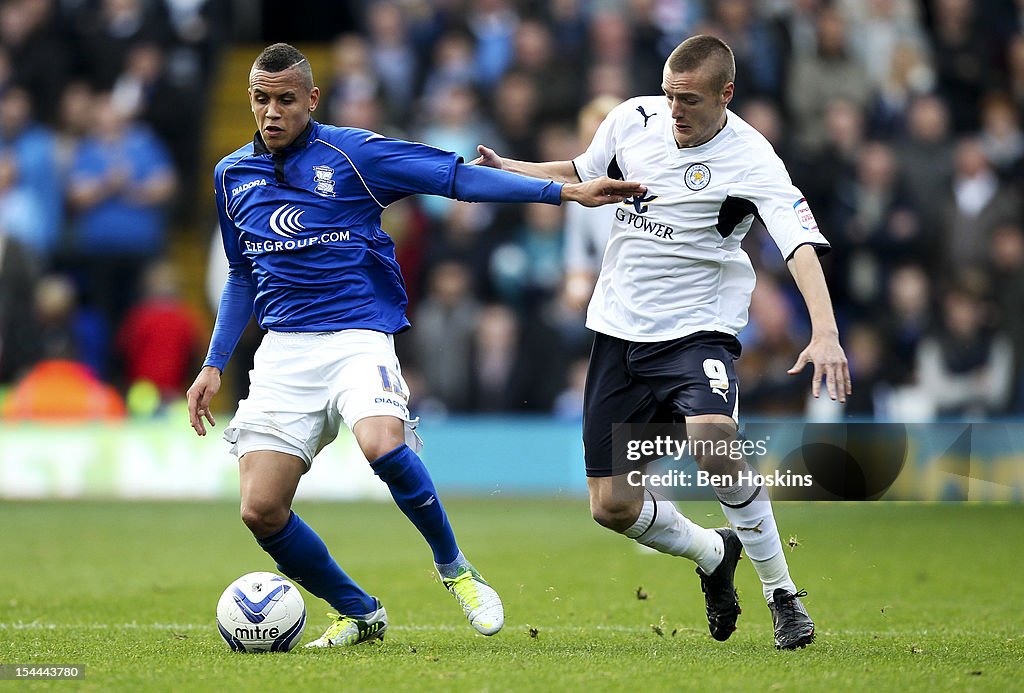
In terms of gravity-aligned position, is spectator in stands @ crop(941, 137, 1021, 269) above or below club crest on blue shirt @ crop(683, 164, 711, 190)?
below

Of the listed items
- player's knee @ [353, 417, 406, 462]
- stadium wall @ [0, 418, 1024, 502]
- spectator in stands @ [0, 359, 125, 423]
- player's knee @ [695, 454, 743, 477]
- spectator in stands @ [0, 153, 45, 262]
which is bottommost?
stadium wall @ [0, 418, 1024, 502]

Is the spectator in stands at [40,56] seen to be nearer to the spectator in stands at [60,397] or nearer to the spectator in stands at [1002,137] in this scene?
the spectator in stands at [60,397]

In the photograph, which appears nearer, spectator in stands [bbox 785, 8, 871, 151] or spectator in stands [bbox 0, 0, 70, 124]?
spectator in stands [bbox 785, 8, 871, 151]

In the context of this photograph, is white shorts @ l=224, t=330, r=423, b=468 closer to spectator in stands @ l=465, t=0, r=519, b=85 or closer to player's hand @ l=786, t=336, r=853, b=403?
player's hand @ l=786, t=336, r=853, b=403

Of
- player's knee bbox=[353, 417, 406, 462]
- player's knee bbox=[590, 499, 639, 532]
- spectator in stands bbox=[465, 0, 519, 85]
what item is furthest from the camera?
spectator in stands bbox=[465, 0, 519, 85]

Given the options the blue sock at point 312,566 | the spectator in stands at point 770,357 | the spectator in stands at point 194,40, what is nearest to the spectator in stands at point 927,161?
the spectator in stands at point 770,357

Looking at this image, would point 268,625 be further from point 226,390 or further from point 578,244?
point 226,390

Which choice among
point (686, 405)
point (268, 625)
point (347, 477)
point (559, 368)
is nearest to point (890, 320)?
point (559, 368)

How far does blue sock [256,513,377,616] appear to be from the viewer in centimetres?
→ 654

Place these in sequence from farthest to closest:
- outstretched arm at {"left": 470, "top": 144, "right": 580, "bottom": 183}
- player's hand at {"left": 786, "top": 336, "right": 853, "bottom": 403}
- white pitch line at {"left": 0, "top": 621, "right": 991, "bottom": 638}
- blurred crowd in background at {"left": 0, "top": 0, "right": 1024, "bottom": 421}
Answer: blurred crowd in background at {"left": 0, "top": 0, "right": 1024, "bottom": 421} < white pitch line at {"left": 0, "top": 621, "right": 991, "bottom": 638} < outstretched arm at {"left": 470, "top": 144, "right": 580, "bottom": 183} < player's hand at {"left": 786, "top": 336, "right": 853, "bottom": 403}

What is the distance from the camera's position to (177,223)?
1736 cm

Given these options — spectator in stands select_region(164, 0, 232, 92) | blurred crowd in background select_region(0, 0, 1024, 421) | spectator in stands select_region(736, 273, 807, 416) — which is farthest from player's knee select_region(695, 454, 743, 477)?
spectator in stands select_region(164, 0, 232, 92)

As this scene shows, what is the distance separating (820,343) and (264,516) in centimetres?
240

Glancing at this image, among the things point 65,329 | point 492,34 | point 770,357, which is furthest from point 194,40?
point 770,357
